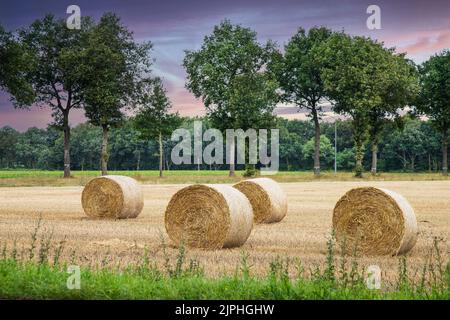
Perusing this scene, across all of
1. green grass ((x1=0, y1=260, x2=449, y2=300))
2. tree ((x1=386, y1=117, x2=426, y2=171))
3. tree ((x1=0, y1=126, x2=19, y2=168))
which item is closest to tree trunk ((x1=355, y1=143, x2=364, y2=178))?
tree ((x1=386, y1=117, x2=426, y2=171))

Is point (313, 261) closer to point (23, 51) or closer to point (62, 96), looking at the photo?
point (23, 51)

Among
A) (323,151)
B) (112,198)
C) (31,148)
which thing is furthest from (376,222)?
(31,148)

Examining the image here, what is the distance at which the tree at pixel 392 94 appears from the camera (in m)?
72.4

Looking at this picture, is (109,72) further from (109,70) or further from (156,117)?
(156,117)

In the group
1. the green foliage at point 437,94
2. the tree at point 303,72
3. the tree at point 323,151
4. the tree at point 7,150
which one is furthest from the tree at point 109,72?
the tree at point 7,150

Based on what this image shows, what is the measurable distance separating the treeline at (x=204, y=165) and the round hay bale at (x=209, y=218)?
95389 mm

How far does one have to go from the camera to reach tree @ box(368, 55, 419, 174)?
72.4m

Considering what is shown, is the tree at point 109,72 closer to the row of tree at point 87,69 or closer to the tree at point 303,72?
the row of tree at point 87,69

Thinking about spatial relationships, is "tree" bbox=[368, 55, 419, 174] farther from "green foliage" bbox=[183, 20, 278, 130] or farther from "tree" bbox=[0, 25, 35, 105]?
"tree" bbox=[0, 25, 35, 105]

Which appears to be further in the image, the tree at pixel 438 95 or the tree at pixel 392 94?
the tree at pixel 438 95

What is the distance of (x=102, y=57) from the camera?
208 feet

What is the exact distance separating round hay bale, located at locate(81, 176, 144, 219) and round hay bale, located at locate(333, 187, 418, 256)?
31.7 ft

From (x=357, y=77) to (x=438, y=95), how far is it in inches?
498
